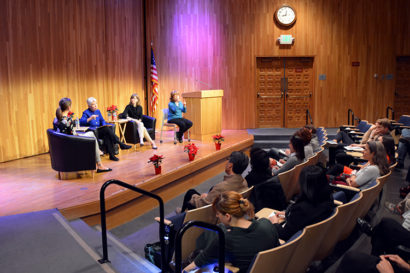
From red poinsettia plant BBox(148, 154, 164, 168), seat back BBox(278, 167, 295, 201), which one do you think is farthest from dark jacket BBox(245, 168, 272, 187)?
red poinsettia plant BBox(148, 154, 164, 168)

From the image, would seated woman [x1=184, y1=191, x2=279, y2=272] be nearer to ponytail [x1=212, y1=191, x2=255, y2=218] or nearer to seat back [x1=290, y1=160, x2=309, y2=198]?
ponytail [x1=212, y1=191, x2=255, y2=218]

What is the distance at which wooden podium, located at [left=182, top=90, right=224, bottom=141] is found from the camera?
31.3 feet

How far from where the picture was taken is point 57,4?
8.41 metres

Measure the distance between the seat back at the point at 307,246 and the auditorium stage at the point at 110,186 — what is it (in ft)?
9.63

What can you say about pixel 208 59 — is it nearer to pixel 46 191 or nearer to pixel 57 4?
pixel 57 4

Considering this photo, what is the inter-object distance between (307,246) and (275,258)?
1.51 ft

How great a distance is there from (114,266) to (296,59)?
9446 mm

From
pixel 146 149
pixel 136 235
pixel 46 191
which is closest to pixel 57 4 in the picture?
pixel 146 149

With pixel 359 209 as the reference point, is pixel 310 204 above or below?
above

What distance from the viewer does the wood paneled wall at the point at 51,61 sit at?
302 inches

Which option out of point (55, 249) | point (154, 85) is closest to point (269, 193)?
point (55, 249)

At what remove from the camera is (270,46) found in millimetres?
11680

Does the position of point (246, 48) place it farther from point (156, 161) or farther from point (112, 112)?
point (156, 161)

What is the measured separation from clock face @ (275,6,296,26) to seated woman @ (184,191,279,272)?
9378 mm
